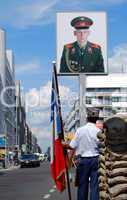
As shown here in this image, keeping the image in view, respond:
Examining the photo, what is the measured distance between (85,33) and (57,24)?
11.3 feet

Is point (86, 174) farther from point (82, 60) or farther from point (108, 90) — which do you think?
point (108, 90)

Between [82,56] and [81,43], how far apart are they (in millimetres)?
3510

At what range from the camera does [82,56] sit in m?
72.1

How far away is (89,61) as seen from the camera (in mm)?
71312

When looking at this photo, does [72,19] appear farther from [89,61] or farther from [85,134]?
[85,134]

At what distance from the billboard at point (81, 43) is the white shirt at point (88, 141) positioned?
59.5 m

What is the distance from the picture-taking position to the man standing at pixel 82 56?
2800 inches

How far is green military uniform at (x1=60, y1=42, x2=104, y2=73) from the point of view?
71062 mm

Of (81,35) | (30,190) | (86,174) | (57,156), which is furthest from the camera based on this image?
(81,35)

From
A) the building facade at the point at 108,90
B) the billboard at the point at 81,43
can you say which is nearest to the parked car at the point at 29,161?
the billboard at the point at 81,43

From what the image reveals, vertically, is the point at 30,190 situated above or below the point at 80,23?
below

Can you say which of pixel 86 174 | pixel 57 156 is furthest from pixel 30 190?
pixel 86 174

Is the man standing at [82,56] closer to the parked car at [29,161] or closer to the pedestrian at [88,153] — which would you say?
the parked car at [29,161]

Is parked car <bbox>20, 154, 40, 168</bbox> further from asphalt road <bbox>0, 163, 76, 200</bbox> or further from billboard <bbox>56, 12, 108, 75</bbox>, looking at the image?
asphalt road <bbox>0, 163, 76, 200</bbox>
